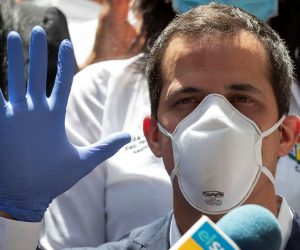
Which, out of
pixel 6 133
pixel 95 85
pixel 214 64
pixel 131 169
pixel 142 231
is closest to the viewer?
pixel 6 133

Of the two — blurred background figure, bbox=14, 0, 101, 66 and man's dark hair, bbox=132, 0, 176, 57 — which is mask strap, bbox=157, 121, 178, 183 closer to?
man's dark hair, bbox=132, 0, 176, 57

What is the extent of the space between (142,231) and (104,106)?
0.61 metres

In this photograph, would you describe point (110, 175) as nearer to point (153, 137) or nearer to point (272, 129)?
point (153, 137)

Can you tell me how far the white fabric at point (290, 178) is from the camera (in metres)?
2.66

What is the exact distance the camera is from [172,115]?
2.33 metres

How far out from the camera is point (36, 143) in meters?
2.12

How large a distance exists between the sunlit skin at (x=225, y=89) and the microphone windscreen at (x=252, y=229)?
716 mm

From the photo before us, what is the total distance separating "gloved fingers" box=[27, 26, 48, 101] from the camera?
2139 mm

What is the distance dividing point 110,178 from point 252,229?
137cm

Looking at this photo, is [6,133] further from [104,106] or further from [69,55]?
[104,106]

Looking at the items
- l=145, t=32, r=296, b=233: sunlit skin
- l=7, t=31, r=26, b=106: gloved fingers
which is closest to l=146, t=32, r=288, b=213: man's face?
l=145, t=32, r=296, b=233: sunlit skin

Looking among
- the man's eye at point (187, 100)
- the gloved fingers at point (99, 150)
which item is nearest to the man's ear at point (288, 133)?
the man's eye at point (187, 100)

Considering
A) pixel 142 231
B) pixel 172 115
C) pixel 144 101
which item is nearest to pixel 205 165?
pixel 172 115

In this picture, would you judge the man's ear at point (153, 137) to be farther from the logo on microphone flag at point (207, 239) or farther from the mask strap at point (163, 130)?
the logo on microphone flag at point (207, 239)
